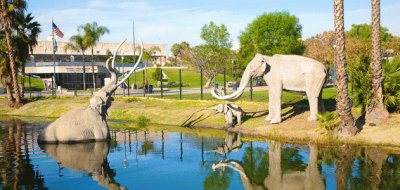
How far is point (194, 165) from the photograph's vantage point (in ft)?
43.9

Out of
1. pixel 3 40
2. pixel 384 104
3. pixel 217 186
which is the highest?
pixel 3 40

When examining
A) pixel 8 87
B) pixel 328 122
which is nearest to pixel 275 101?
pixel 328 122

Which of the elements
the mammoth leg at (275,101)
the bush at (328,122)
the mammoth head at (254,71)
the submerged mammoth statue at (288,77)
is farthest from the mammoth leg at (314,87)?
the mammoth head at (254,71)

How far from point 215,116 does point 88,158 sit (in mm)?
9370

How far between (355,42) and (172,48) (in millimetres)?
68288

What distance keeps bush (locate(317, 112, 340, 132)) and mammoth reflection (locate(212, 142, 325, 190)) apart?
213cm

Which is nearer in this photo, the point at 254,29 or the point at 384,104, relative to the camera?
the point at 384,104

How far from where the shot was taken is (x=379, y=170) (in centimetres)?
1196

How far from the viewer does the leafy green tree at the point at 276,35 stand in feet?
188

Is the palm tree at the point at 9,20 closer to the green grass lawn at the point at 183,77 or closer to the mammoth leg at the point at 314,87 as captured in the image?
the mammoth leg at the point at 314,87

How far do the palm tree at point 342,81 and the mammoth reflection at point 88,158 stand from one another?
8.07 meters

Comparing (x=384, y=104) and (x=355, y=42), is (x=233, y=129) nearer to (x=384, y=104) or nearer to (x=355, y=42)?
(x=384, y=104)

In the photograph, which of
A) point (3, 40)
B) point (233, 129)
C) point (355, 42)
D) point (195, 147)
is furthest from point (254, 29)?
point (195, 147)

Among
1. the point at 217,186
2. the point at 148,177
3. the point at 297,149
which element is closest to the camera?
the point at 217,186
